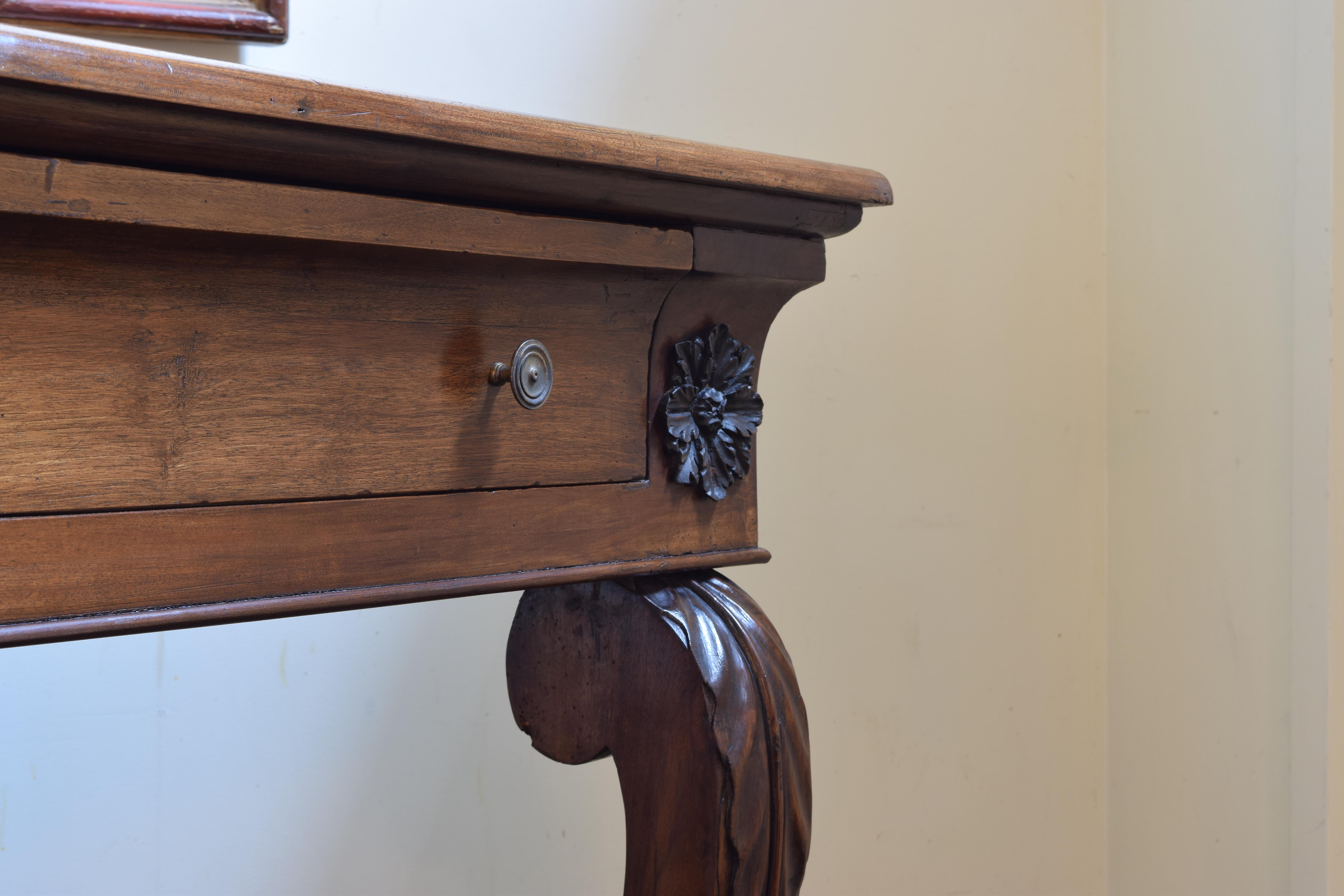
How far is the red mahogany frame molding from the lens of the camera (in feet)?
2.47

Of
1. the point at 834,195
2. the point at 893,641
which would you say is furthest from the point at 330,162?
the point at 893,641

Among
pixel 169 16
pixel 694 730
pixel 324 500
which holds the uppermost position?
pixel 169 16

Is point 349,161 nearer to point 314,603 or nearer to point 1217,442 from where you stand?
point 314,603

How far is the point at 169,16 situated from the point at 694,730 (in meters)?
0.69

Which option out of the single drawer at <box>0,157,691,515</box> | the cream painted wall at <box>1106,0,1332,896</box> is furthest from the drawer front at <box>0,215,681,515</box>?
the cream painted wall at <box>1106,0,1332,896</box>

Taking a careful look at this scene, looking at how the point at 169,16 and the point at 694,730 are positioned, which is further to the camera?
the point at 169,16

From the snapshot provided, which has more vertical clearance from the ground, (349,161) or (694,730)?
(349,161)

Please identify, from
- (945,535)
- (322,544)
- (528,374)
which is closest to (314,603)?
(322,544)

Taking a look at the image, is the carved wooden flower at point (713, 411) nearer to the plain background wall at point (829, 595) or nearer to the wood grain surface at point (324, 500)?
the wood grain surface at point (324, 500)

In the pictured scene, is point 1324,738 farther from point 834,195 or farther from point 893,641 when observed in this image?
point 834,195

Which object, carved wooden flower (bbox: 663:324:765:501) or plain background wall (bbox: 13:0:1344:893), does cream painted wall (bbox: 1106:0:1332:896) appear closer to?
plain background wall (bbox: 13:0:1344:893)

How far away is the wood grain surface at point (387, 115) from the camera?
0.31 meters

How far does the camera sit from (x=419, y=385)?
428 mm

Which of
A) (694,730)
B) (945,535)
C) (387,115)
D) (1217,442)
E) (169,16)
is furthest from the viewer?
(945,535)
